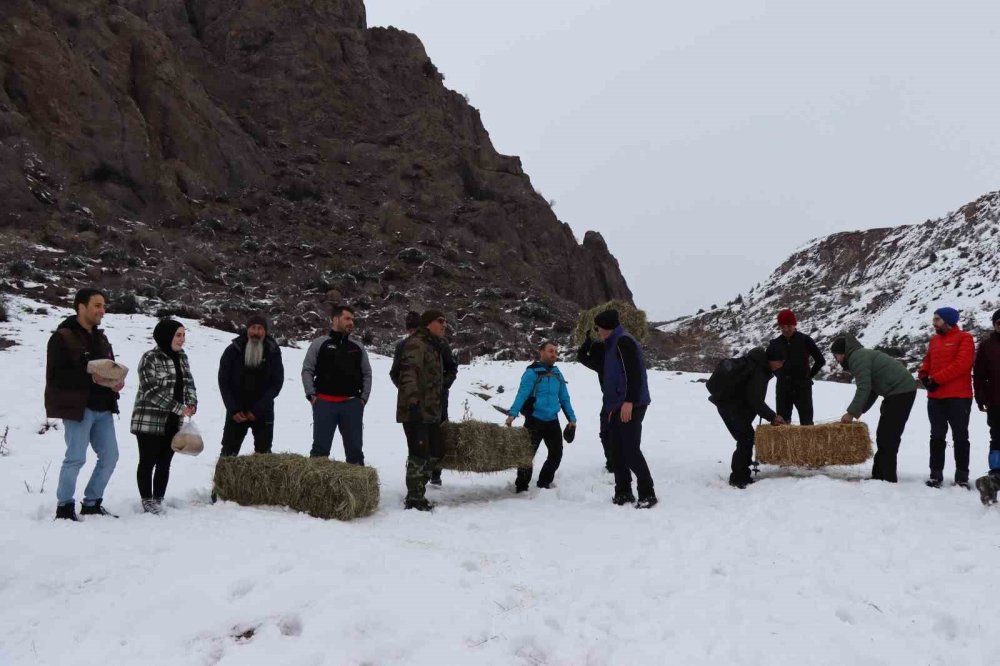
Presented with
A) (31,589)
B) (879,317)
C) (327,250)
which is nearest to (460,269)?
(327,250)

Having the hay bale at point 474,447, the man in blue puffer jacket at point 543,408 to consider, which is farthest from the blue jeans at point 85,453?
the man in blue puffer jacket at point 543,408

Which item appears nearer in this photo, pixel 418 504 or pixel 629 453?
pixel 418 504

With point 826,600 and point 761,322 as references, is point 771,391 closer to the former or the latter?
point 826,600

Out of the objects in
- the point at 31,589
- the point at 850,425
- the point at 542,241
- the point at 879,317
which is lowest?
the point at 31,589

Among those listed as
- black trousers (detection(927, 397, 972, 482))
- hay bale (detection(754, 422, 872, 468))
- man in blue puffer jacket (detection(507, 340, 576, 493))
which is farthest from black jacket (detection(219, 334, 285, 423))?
black trousers (detection(927, 397, 972, 482))

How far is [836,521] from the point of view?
19.2ft

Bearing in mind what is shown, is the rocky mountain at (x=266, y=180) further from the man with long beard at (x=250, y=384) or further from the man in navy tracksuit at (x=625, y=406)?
the man in navy tracksuit at (x=625, y=406)

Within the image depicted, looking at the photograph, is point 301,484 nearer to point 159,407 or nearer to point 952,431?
point 159,407

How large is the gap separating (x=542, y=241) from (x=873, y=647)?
4420cm

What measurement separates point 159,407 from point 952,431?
27.8ft

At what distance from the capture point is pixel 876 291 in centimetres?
4603

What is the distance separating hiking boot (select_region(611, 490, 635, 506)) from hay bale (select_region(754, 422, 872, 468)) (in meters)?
2.14

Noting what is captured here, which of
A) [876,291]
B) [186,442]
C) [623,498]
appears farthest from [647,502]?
[876,291]

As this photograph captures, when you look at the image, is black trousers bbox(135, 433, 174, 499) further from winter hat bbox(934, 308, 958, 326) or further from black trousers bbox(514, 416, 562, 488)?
winter hat bbox(934, 308, 958, 326)
